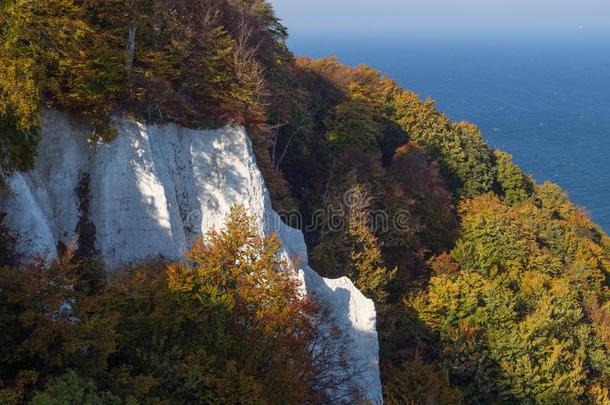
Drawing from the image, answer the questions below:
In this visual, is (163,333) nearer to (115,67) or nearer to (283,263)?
(283,263)

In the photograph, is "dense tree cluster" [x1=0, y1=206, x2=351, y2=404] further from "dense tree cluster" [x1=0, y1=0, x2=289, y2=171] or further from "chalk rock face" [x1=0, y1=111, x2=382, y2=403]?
A: "dense tree cluster" [x1=0, y1=0, x2=289, y2=171]

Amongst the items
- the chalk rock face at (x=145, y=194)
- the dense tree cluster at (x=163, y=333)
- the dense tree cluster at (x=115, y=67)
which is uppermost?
the dense tree cluster at (x=115, y=67)

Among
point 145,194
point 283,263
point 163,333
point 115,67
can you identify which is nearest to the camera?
point 163,333

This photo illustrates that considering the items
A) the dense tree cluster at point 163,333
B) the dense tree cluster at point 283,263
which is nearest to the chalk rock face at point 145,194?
the dense tree cluster at point 283,263

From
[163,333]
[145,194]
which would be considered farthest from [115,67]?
[163,333]

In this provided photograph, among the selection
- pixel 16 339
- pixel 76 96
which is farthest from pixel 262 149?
pixel 16 339

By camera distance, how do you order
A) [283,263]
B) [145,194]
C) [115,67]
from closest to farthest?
[283,263] → [115,67] → [145,194]

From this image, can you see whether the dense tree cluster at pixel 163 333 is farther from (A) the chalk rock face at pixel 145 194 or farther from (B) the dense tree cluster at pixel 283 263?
(A) the chalk rock face at pixel 145 194

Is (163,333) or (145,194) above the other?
(145,194)
